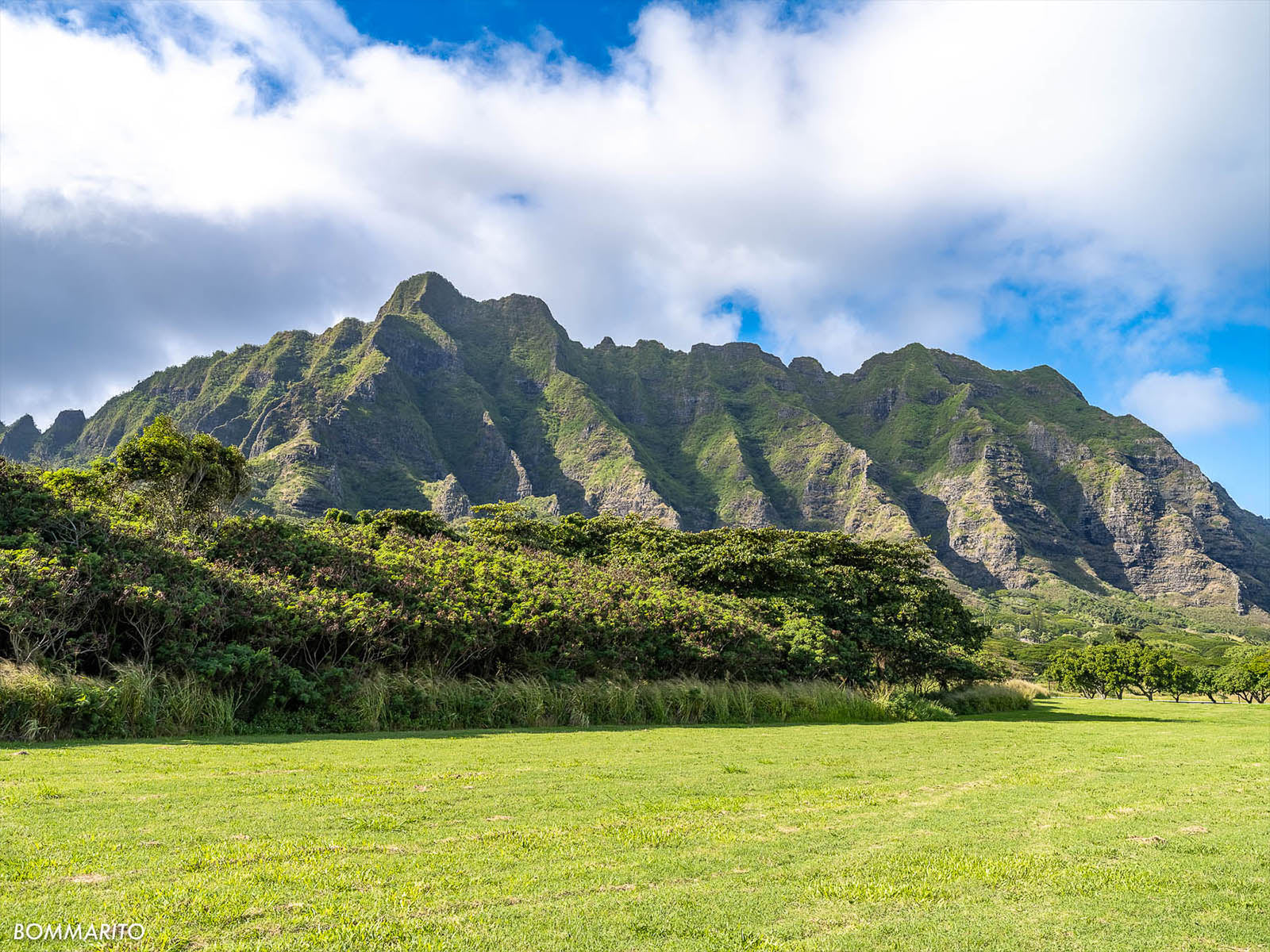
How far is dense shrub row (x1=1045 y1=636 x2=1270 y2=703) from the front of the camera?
61281mm

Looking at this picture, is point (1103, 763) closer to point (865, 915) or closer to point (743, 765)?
point (743, 765)

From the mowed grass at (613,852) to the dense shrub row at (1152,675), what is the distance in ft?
219

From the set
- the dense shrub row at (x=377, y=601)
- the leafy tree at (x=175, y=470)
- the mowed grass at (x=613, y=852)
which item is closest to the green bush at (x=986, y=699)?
the dense shrub row at (x=377, y=601)

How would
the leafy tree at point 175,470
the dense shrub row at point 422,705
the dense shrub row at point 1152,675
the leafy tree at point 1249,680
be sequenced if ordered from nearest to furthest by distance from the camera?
the dense shrub row at point 422,705
the leafy tree at point 175,470
the leafy tree at point 1249,680
the dense shrub row at point 1152,675

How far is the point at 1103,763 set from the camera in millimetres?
11062

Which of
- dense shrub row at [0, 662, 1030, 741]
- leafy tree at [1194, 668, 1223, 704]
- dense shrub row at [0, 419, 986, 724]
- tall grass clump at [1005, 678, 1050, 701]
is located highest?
dense shrub row at [0, 419, 986, 724]

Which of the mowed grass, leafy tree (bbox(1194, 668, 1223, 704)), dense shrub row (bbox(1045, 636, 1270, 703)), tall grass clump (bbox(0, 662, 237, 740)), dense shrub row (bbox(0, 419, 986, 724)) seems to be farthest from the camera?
leafy tree (bbox(1194, 668, 1223, 704))

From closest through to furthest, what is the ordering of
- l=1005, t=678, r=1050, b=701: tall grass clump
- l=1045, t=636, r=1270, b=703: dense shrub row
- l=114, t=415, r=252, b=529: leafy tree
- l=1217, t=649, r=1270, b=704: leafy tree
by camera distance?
l=114, t=415, r=252, b=529: leafy tree, l=1005, t=678, r=1050, b=701: tall grass clump, l=1217, t=649, r=1270, b=704: leafy tree, l=1045, t=636, r=1270, b=703: dense shrub row

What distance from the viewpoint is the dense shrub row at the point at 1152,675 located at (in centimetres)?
6128

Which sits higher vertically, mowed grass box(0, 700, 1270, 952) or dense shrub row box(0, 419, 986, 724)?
dense shrub row box(0, 419, 986, 724)

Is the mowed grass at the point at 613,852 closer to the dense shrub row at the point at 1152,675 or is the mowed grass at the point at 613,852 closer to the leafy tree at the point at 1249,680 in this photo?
the dense shrub row at the point at 1152,675

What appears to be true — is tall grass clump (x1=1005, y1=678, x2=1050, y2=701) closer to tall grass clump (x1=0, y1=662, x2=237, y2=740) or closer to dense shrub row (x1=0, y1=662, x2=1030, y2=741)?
dense shrub row (x1=0, y1=662, x2=1030, y2=741)

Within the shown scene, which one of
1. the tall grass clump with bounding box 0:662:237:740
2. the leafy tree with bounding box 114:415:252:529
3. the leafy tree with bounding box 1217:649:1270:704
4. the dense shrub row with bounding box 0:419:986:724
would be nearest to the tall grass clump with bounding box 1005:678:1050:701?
the dense shrub row with bounding box 0:419:986:724

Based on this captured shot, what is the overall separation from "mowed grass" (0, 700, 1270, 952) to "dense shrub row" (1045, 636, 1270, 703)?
6668 cm
